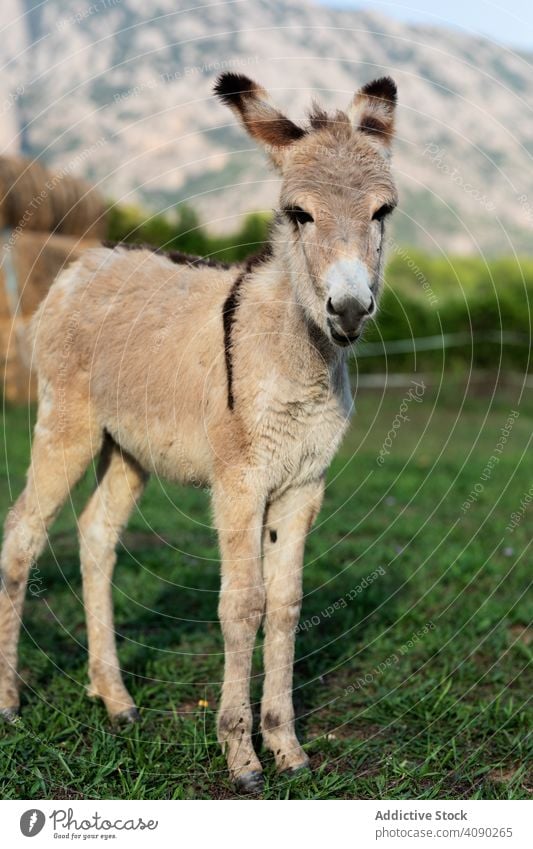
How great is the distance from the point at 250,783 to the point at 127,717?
109 centimetres

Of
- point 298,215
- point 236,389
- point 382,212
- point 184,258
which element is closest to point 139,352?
point 184,258

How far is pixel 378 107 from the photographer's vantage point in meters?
4.10

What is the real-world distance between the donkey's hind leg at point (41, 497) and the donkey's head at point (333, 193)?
5.69ft

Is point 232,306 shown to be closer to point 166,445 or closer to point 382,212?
point 166,445

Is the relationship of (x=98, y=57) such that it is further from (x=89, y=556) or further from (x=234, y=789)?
(x=234, y=789)

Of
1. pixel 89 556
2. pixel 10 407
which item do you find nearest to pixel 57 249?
pixel 10 407

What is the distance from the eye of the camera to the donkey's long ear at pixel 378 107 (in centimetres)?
404

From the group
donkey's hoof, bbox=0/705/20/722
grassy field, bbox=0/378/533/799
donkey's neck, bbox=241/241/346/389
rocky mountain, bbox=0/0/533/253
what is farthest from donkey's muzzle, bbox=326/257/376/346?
donkey's hoof, bbox=0/705/20/722

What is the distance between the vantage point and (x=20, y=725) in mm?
4258

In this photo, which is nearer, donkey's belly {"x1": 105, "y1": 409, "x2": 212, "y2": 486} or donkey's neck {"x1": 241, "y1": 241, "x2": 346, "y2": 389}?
donkey's neck {"x1": 241, "y1": 241, "x2": 346, "y2": 389}

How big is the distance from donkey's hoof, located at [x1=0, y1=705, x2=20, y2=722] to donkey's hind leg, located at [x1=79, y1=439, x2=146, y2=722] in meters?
0.46

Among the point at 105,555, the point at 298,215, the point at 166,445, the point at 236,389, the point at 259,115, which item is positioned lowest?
the point at 105,555

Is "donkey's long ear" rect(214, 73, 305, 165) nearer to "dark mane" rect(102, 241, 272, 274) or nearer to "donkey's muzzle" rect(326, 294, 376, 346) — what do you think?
"dark mane" rect(102, 241, 272, 274)

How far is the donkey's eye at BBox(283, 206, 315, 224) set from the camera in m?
3.64
